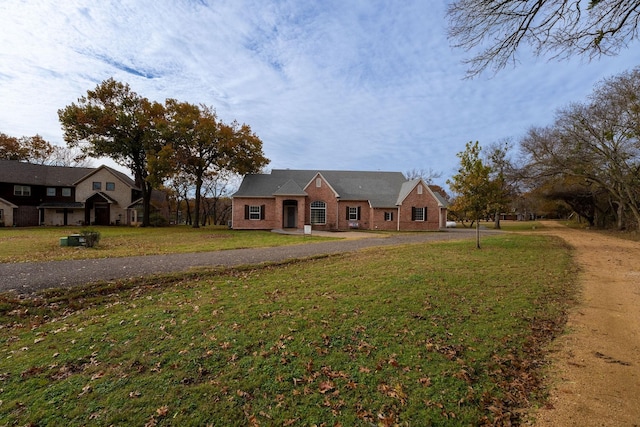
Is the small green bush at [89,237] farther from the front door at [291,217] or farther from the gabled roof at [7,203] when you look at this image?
the gabled roof at [7,203]

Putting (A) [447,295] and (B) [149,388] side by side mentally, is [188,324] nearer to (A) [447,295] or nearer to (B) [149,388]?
(B) [149,388]

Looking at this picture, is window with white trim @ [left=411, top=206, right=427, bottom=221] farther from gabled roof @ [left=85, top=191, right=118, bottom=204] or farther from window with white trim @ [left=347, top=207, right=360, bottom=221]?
gabled roof @ [left=85, top=191, right=118, bottom=204]

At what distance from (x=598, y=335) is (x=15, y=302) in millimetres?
11309

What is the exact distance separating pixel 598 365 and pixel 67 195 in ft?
164

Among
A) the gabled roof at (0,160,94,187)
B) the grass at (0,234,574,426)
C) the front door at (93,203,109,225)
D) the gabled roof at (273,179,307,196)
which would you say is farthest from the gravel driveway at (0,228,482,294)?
the gabled roof at (0,160,94,187)

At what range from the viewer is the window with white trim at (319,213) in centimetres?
3181

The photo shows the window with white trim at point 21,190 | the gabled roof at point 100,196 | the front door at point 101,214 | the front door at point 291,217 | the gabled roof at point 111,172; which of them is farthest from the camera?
the gabled roof at point 111,172

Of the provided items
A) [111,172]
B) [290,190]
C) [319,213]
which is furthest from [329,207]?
[111,172]

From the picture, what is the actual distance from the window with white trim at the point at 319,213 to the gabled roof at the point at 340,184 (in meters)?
2.01

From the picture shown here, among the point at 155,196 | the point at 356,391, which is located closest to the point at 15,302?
the point at 356,391

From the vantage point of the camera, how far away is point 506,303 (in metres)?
6.67

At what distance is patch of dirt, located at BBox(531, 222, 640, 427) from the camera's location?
3.26 m

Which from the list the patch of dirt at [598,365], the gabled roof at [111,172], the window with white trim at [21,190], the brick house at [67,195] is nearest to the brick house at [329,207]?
the gabled roof at [111,172]

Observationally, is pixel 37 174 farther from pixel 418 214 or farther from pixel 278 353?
pixel 278 353
